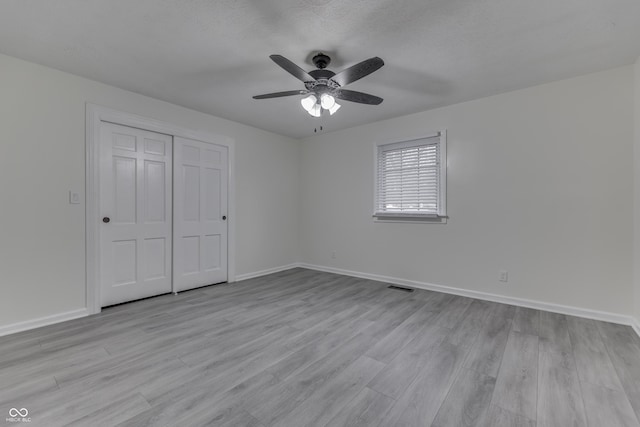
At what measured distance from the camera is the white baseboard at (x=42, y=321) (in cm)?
254

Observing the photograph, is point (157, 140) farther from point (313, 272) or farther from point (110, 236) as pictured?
point (313, 272)

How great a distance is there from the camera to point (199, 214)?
160 inches

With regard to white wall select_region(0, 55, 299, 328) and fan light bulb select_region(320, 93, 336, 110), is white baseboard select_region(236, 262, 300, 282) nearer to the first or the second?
white wall select_region(0, 55, 299, 328)

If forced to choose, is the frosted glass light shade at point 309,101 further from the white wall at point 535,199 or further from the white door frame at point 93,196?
the white door frame at point 93,196

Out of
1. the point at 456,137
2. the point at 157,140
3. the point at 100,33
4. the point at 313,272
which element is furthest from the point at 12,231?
the point at 456,137

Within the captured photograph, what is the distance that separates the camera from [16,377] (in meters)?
1.88

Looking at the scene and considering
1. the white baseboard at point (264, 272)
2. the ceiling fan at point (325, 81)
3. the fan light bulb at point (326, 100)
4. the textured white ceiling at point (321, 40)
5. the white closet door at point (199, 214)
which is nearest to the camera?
the textured white ceiling at point (321, 40)

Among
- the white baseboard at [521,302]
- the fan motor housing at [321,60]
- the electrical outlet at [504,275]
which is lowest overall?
the white baseboard at [521,302]

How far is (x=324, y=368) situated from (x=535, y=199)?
3.02 meters

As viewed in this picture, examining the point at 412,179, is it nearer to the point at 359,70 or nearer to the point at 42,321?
the point at 359,70

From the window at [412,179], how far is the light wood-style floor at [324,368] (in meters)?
1.48

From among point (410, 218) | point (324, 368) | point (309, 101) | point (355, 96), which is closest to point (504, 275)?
point (410, 218)

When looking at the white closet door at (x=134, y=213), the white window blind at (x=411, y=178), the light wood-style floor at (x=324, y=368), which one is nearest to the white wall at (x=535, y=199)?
the white window blind at (x=411, y=178)

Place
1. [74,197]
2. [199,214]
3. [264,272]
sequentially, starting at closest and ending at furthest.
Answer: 1. [74,197]
2. [199,214]
3. [264,272]
